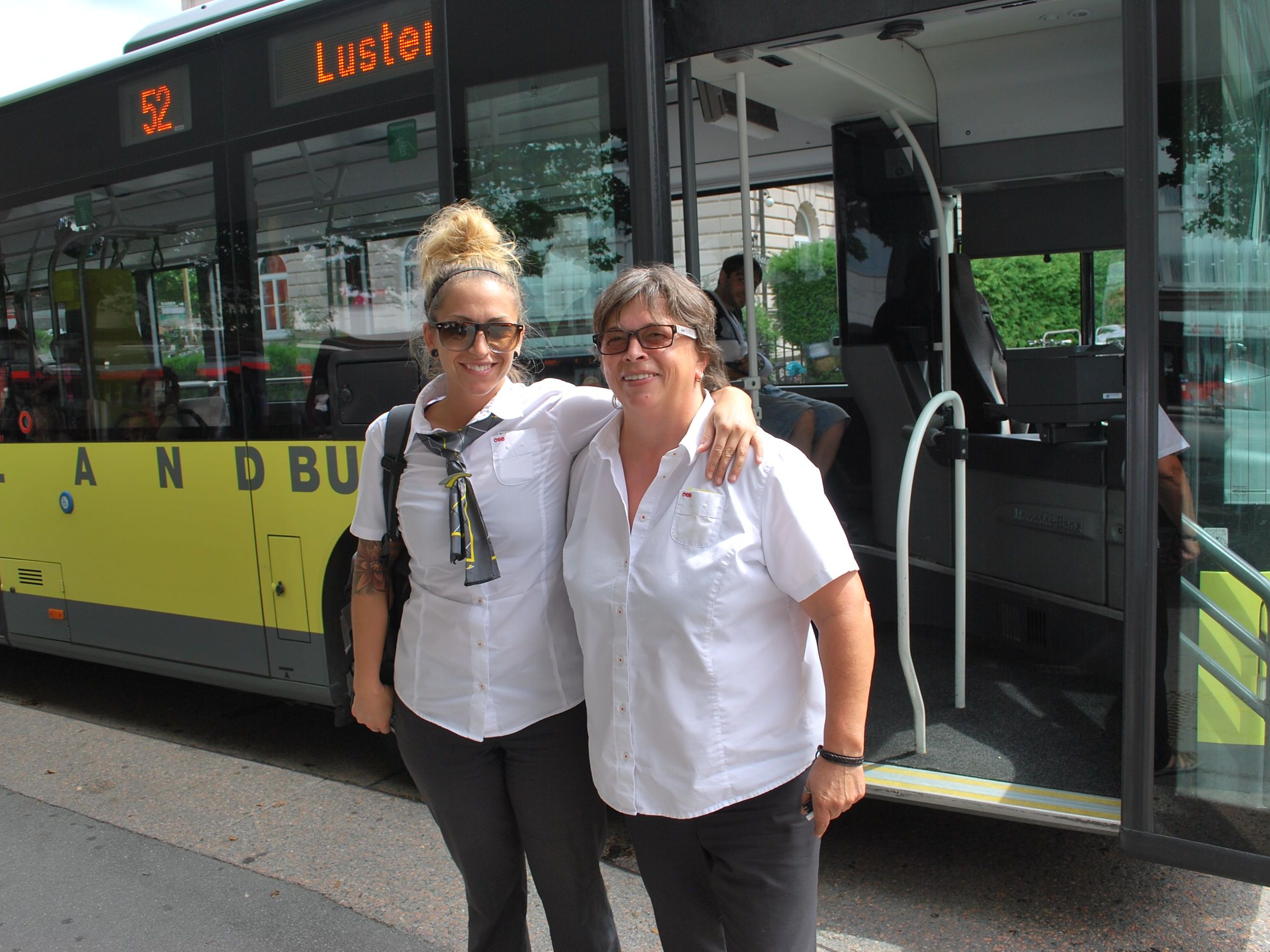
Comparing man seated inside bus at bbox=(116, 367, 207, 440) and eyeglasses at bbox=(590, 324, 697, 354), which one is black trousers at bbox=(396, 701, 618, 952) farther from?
man seated inside bus at bbox=(116, 367, 207, 440)

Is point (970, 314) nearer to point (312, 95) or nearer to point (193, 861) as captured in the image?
point (312, 95)

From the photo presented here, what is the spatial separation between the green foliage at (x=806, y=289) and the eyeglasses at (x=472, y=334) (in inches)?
166

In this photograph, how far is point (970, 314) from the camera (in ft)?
16.4

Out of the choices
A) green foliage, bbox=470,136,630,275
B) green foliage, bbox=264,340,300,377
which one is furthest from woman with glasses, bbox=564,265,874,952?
green foliage, bbox=264,340,300,377

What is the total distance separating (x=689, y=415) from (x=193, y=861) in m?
2.70

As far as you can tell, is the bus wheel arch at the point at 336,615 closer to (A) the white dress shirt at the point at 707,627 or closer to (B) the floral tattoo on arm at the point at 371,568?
(B) the floral tattoo on arm at the point at 371,568

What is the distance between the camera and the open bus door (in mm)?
2557

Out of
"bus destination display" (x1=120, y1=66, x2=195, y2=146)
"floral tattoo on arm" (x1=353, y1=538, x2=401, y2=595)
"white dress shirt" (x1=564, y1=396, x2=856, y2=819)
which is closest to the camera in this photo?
"white dress shirt" (x1=564, y1=396, x2=856, y2=819)

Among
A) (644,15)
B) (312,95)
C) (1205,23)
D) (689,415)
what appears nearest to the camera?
(689,415)

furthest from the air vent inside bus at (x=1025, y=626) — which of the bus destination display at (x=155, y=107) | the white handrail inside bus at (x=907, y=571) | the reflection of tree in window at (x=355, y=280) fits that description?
the bus destination display at (x=155, y=107)

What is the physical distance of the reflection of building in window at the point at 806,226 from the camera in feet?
20.9

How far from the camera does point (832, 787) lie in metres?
1.82

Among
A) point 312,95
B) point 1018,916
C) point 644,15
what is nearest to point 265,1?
point 312,95

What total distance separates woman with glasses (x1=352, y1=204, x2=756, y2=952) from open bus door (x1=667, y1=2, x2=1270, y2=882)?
46.6 inches
